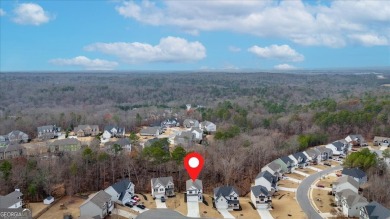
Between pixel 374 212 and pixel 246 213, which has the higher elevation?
pixel 374 212

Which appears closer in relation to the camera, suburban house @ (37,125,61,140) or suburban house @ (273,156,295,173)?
suburban house @ (273,156,295,173)

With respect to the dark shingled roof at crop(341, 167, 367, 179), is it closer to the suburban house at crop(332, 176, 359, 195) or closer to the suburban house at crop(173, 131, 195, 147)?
the suburban house at crop(332, 176, 359, 195)

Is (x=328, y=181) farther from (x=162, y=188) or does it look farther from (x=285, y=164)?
(x=162, y=188)

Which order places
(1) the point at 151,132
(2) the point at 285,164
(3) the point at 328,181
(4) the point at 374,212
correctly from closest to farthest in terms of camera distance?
(4) the point at 374,212
(3) the point at 328,181
(2) the point at 285,164
(1) the point at 151,132

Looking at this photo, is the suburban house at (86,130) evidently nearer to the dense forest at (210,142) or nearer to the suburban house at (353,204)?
the dense forest at (210,142)

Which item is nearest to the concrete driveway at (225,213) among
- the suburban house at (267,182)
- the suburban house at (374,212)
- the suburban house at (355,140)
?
the suburban house at (267,182)

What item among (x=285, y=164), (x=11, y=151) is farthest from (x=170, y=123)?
(x=285, y=164)

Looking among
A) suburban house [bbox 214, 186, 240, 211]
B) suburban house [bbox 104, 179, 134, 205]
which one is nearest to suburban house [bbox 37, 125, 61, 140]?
suburban house [bbox 104, 179, 134, 205]
